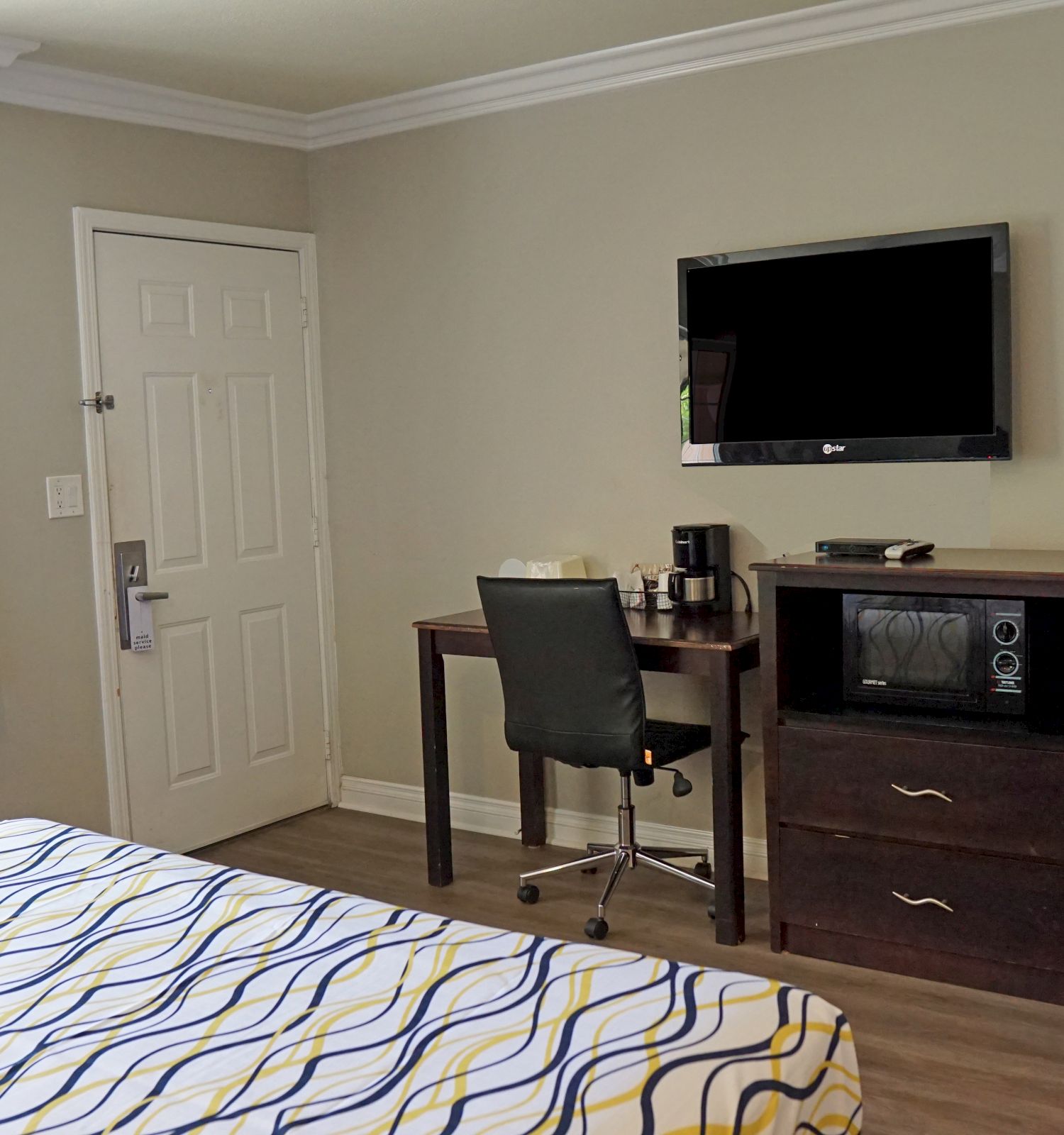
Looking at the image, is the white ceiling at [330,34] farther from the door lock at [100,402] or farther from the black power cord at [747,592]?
the black power cord at [747,592]

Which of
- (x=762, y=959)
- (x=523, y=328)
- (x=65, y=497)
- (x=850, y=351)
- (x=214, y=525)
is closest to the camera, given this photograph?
(x=762, y=959)

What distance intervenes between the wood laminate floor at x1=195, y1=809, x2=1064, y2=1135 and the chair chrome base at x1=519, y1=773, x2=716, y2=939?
0.22 feet

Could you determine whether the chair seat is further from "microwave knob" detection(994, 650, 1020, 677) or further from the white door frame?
the white door frame

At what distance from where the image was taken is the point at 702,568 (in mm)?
3699

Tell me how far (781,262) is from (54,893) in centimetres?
260

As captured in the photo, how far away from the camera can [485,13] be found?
3.41 m

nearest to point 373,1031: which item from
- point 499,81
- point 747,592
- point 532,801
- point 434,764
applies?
point 434,764

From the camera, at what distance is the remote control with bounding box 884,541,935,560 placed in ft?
10.0

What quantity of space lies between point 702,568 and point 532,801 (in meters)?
1.09

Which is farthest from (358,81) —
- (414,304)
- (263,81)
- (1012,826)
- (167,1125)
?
(167,1125)

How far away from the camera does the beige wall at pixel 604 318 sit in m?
3.29

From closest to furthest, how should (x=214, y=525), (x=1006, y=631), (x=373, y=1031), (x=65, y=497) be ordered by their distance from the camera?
(x=373, y=1031) < (x=1006, y=631) < (x=65, y=497) < (x=214, y=525)

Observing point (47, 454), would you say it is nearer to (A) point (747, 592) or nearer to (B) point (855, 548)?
(A) point (747, 592)

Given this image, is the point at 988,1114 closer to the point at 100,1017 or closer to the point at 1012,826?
the point at 1012,826
